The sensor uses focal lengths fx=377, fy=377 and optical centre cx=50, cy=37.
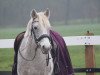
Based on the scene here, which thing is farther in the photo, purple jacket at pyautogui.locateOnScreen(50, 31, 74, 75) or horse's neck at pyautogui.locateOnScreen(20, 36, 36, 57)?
purple jacket at pyautogui.locateOnScreen(50, 31, 74, 75)

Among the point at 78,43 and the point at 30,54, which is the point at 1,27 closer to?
the point at 78,43

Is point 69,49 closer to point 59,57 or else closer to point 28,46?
point 59,57

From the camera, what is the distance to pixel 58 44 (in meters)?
7.22

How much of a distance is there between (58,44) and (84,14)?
740cm

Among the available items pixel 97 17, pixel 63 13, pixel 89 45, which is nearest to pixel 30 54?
pixel 89 45

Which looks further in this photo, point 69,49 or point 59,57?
point 69,49

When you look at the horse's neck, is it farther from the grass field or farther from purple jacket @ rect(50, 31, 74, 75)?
the grass field

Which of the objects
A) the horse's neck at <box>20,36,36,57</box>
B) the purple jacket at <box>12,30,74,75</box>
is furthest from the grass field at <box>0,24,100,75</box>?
the horse's neck at <box>20,36,36,57</box>

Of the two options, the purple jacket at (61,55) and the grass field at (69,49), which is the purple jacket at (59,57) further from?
the grass field at (69,49)

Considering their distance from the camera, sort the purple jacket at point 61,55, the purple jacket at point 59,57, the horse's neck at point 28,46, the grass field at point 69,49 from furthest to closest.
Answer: the grass field at point 69,49 < the purple jacket at point 61,55 < the purple jacket at point 59,57 < the horse's neck at point 28,46

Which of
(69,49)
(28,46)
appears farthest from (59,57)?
(69,49)

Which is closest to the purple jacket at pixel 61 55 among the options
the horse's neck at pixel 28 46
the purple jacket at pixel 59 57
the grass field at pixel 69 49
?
the purple jacket at pixel 59 57

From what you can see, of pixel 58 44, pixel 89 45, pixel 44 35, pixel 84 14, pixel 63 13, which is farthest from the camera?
pixel 84 14

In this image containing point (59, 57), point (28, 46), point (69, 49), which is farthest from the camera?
point (69, 49)
